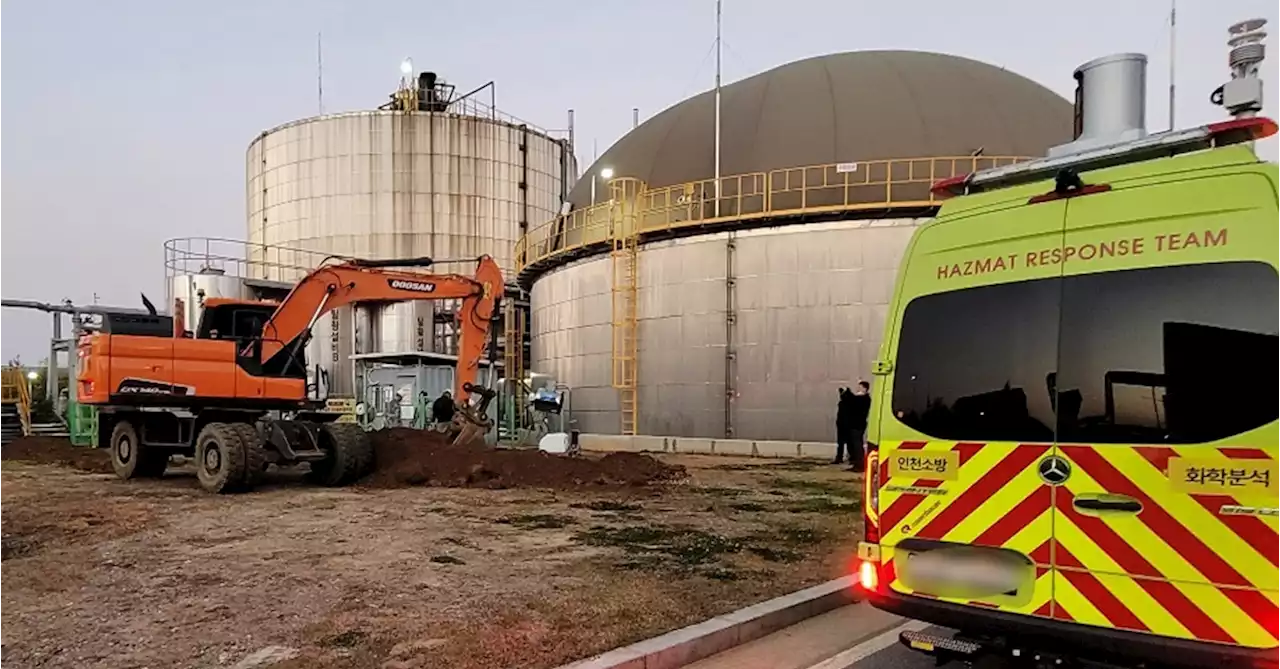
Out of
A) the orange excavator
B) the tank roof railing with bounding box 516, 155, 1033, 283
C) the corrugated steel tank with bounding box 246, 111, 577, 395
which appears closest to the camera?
the orange excavator

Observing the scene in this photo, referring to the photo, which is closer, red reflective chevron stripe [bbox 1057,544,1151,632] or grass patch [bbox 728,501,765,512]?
red reflective chevron stripe [bbox 1057,544,1151,632]

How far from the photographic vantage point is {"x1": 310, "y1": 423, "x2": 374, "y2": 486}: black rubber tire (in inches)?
557

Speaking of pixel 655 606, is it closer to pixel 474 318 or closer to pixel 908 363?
pixel 908 363

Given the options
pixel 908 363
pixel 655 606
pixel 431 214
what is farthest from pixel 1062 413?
pixel 431 214

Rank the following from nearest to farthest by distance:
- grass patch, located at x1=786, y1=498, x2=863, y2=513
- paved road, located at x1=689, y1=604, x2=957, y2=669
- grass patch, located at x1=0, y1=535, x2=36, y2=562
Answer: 1. paved road, located at x1=689, y1=604, x2=957, y2=669
2. grass patch, located at x1=0, y1=535, x2=36, y2=562
3. grass patch, located at x1=786, y1=498, x2=863, y2=513

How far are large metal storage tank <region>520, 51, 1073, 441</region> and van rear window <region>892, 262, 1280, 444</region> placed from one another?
16.0 meters

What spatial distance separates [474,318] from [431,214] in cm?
2255

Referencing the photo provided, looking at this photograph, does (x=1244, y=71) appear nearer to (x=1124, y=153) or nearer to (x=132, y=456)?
(x=1124, y=153)

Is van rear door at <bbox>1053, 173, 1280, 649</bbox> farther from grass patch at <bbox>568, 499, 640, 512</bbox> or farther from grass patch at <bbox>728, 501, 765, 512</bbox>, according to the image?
grass patch at <bbox>568, 499, 640, 512</bbox>

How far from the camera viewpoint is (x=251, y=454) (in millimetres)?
13188

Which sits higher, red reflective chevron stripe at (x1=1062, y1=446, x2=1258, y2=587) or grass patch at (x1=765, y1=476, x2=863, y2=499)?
red reflective chevron stripe at (x1=1062, y1=446, x2=1258, y2=587)

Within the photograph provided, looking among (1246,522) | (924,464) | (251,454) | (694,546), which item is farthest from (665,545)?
(251,454)

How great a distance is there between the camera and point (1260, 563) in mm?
3338

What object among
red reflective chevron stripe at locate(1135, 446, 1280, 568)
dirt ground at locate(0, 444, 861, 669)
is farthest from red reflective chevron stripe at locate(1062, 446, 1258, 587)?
dirt ground at locate(0, 444, 861, 669)
